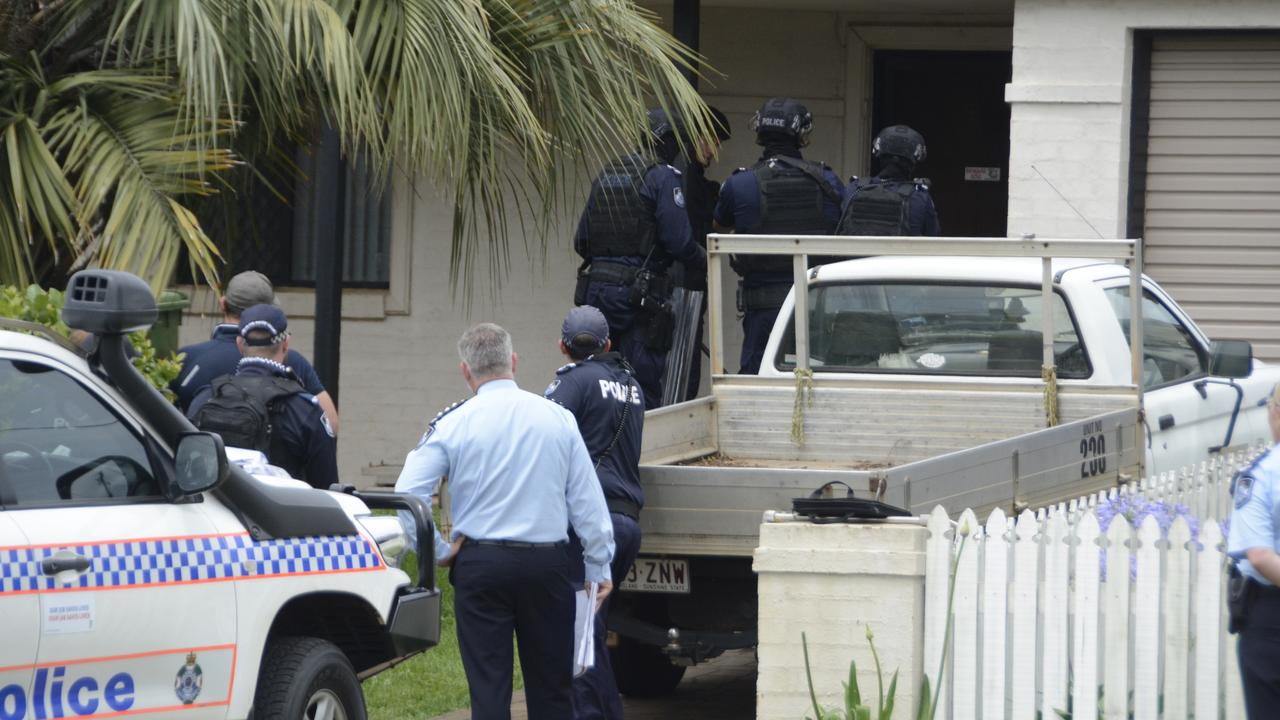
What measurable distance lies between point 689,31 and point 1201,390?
4288mm

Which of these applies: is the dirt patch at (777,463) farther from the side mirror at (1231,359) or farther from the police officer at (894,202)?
the police officer at (894,202)

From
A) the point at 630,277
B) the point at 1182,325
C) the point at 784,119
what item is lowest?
the point at 1182,325

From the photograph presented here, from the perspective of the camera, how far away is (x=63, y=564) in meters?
4.70

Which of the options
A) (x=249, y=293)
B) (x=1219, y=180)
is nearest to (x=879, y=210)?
(x=1219, y=180)

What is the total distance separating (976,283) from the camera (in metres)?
8.56


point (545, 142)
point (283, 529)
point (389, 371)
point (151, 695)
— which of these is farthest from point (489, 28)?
point (389, 371)

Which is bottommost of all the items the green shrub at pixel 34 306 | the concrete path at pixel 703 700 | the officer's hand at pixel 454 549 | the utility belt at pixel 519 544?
the concrete path at pixel 703 700

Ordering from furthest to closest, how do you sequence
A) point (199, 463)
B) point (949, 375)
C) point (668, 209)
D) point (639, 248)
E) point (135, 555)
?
point (639, 248)
point (668, 209)
point (949, 375)
point (199, 463)
point (135, 555)

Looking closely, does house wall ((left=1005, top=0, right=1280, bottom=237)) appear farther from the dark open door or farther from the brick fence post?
the brick fence post

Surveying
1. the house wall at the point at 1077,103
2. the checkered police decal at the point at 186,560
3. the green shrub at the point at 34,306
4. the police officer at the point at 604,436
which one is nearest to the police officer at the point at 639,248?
the house wall at the point at 1077,103

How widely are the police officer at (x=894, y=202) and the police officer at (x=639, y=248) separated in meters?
0.93

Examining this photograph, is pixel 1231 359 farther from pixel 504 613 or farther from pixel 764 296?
pixel 504 613

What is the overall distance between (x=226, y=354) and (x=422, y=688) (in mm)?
1836

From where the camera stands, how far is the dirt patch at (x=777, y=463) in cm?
830
